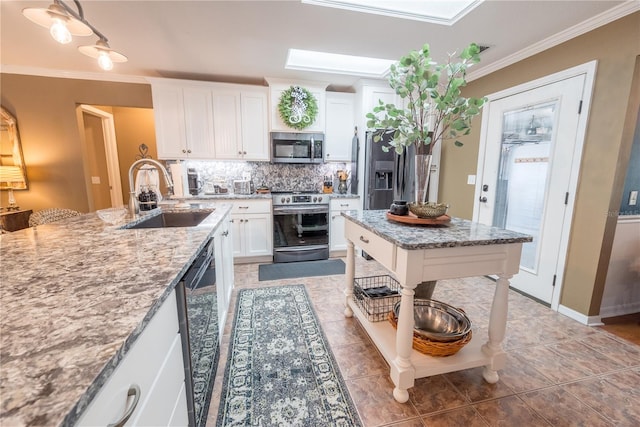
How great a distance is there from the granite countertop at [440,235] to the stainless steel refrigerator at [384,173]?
6.21ft

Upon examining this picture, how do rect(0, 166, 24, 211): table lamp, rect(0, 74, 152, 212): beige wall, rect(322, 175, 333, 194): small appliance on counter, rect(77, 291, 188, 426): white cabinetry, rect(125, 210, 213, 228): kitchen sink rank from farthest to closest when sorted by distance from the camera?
rect(322, 175, 333, 194): small appliance on counter
rect(0, 74, 152, 212): beige wall
rect(0, 166, 24, 211): table lamp
rect(125, 210, 213, 228): kitchen sink
rect(77, 291, 188, 426): white cabinetry

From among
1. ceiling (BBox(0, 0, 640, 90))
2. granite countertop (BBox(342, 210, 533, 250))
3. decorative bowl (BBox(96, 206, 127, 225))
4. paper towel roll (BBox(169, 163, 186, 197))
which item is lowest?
granite countertop (BBox(342, 210, 533, 250))

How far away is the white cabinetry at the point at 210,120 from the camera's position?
3389mm

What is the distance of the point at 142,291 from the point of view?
771mm

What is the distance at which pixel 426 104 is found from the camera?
156 cm

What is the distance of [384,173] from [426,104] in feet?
6.87

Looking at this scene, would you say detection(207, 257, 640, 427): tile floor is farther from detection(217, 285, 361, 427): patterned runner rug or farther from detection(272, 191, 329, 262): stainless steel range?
detection(272, 191, 329, 262): stainless steel range

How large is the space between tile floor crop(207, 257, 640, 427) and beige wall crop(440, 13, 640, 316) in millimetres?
412

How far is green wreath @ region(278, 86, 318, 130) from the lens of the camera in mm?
3557

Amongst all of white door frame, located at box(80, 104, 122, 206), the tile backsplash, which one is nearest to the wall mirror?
white door frame, located at box(80, 104, 122, 206)

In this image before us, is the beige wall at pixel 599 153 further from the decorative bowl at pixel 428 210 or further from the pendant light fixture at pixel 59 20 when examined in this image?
the pendant light fixture at pixel 59 20

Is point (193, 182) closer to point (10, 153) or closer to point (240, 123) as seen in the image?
point (240, 123)

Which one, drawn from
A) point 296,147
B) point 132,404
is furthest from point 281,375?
point 296,147

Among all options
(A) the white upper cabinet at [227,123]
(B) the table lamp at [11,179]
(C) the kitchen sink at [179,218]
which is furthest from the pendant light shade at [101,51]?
(B) the table lamp at [11,179]
